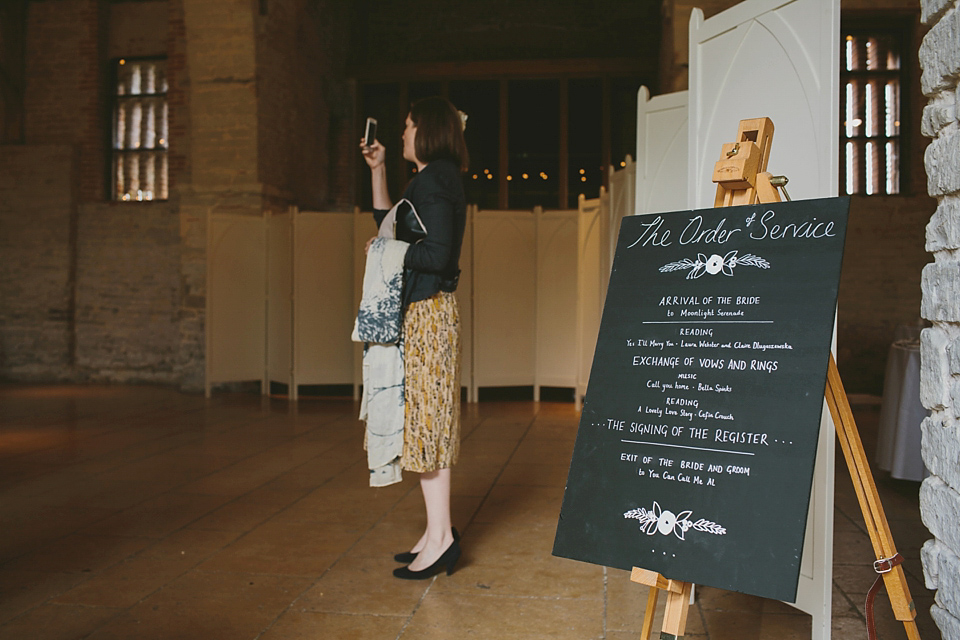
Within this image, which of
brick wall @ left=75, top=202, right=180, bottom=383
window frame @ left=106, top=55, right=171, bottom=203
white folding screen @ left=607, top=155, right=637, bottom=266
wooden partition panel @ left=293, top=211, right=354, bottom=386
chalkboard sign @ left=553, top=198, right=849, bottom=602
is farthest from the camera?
window frame @ left=106, top=55, right=171, bottom=203

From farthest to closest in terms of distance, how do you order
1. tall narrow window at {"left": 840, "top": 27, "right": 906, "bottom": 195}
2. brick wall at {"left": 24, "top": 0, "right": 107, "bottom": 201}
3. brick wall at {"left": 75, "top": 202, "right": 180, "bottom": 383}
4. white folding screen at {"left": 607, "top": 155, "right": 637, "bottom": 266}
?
1. brick wall at {"left": 24, "top": 0, "right": 107, "bottom": 201}
2. brick wall at {"left": 75, "top": 202, "right": 180, "bottom": 383}
3. tall narrow window at {"left": 840, "top": 27, "right": 906, "bottom": 195}
4. white folding screen at {"left": 607, "top": 155, "right": 637, "bottom": 266}

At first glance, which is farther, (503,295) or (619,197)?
(503,295)

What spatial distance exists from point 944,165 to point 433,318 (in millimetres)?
1611

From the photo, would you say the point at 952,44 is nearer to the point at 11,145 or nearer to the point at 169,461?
the point at 169,461

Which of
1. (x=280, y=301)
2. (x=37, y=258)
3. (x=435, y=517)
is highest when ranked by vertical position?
(x=37, y=258)

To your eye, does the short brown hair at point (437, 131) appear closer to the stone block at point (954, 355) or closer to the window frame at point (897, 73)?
the stone block at point (954, 355)

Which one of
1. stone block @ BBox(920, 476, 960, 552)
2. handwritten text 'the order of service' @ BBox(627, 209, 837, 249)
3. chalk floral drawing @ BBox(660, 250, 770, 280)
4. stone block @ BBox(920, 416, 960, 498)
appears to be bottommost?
stone block @ BBox(920, 476, 960, 552)

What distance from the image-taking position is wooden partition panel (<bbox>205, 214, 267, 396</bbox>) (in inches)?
302

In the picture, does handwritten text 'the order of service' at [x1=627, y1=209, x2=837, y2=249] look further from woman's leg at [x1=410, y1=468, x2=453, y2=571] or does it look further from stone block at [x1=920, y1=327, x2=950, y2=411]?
woman's leg at [x1=410, y1=468, x2=453, y2=571]

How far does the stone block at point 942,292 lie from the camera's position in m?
1.76

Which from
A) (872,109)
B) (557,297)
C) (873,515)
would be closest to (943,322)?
(873,515)

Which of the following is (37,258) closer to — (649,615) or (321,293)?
(321,293)

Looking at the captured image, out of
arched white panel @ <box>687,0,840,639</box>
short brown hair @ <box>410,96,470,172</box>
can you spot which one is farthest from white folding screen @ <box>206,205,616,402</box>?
arched white panel @ <box>687,0,840,639</box>

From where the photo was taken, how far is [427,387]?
108 inches
